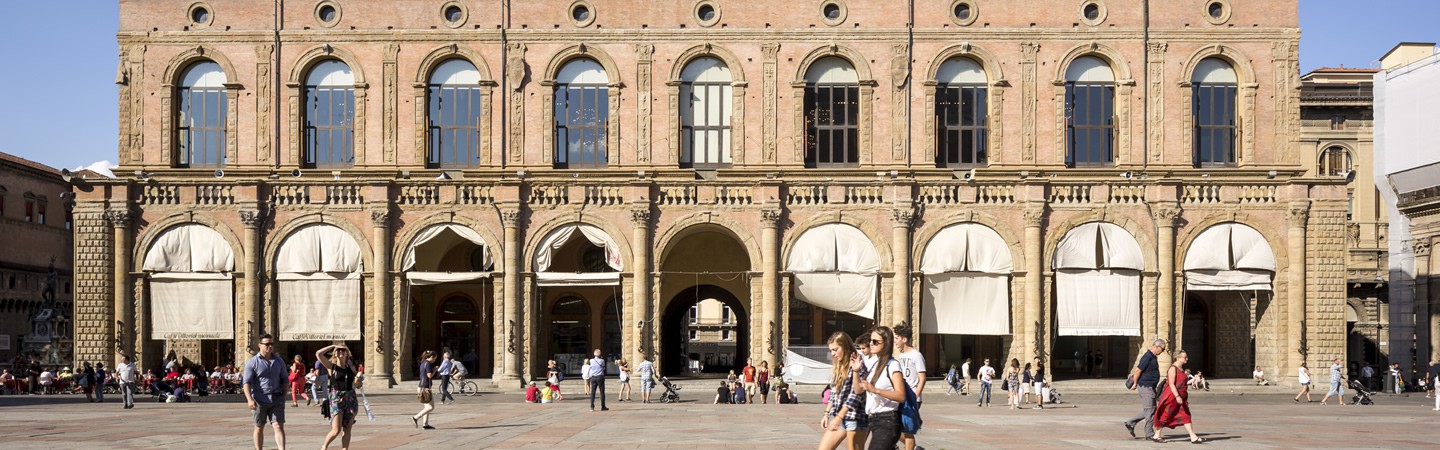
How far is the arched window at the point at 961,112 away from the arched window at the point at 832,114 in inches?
122

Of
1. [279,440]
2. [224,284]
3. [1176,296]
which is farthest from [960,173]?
[279,440]

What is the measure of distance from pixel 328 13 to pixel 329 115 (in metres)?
3.76

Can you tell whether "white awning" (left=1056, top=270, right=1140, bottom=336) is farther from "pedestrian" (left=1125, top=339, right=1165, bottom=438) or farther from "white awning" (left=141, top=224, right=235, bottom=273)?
"white awning" (left=141, top=224, right=235, bottom=273)

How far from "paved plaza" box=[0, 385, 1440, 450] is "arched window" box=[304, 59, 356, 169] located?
1472 cm

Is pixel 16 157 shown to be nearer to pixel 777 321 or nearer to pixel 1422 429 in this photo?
pixel 777 321

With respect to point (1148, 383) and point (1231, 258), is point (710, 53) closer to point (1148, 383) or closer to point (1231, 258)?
point (1231, 258)

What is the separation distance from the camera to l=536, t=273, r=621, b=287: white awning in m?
50.8

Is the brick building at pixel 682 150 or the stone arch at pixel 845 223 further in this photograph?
the brick building at pixel 682 150

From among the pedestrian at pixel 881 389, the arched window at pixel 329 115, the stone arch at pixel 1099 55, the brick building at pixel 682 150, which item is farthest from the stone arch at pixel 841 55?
the pedestrian at pixel 881 389

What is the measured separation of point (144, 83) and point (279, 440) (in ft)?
127

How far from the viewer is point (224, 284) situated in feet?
170

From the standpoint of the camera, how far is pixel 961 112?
5578 centimetres

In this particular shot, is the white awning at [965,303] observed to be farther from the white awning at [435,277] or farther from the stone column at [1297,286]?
the white awning at [435,277]

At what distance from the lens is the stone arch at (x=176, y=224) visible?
169 feet
